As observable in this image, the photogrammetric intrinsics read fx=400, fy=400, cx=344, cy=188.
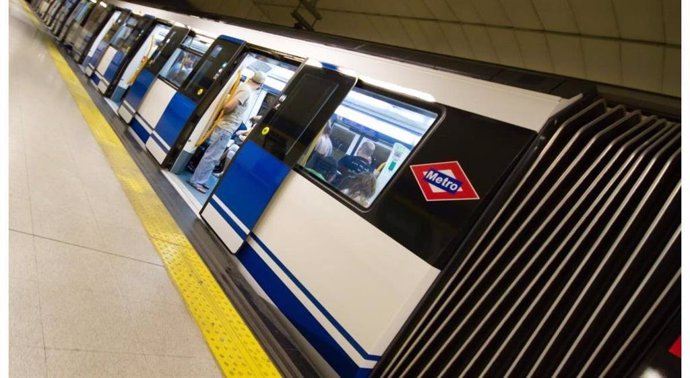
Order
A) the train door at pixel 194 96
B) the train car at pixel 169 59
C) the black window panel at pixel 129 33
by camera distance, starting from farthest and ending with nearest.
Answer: the black window panel at pixel 129 33
the train car at pixel 169 59
the train door at pixel 194 96

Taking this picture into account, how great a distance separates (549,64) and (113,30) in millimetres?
9271

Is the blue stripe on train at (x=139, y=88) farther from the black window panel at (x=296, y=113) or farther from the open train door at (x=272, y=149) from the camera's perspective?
the black window panel at (x=296, y=113)

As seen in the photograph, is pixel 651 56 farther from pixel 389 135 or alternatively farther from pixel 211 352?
pixel 211 352

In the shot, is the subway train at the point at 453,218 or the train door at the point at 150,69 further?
the train door at the point at 150,69

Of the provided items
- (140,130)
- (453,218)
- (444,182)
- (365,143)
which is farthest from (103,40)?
(453,218)

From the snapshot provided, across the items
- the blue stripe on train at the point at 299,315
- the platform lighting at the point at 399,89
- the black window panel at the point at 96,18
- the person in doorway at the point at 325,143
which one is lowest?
the blue stripe on train at the point at 299,315

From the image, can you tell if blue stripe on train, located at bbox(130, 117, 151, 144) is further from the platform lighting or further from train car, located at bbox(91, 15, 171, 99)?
the platform lighting

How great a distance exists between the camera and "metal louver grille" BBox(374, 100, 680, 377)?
1.65 metres

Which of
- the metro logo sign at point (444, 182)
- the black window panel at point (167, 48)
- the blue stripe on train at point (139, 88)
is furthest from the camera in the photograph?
the blue stripe on train at point (139, 88)

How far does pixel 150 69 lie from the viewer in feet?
20.6

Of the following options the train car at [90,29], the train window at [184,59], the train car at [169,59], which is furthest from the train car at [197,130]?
the train car at [90,29]

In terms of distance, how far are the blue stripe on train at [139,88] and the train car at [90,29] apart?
3.58 m

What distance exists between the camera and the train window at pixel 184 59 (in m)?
5.68

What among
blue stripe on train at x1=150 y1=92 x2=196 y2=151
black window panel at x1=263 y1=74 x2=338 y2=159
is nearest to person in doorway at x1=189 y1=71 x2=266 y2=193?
blue stripe on train at x1=150 y1=92 x2=196 y2=151
